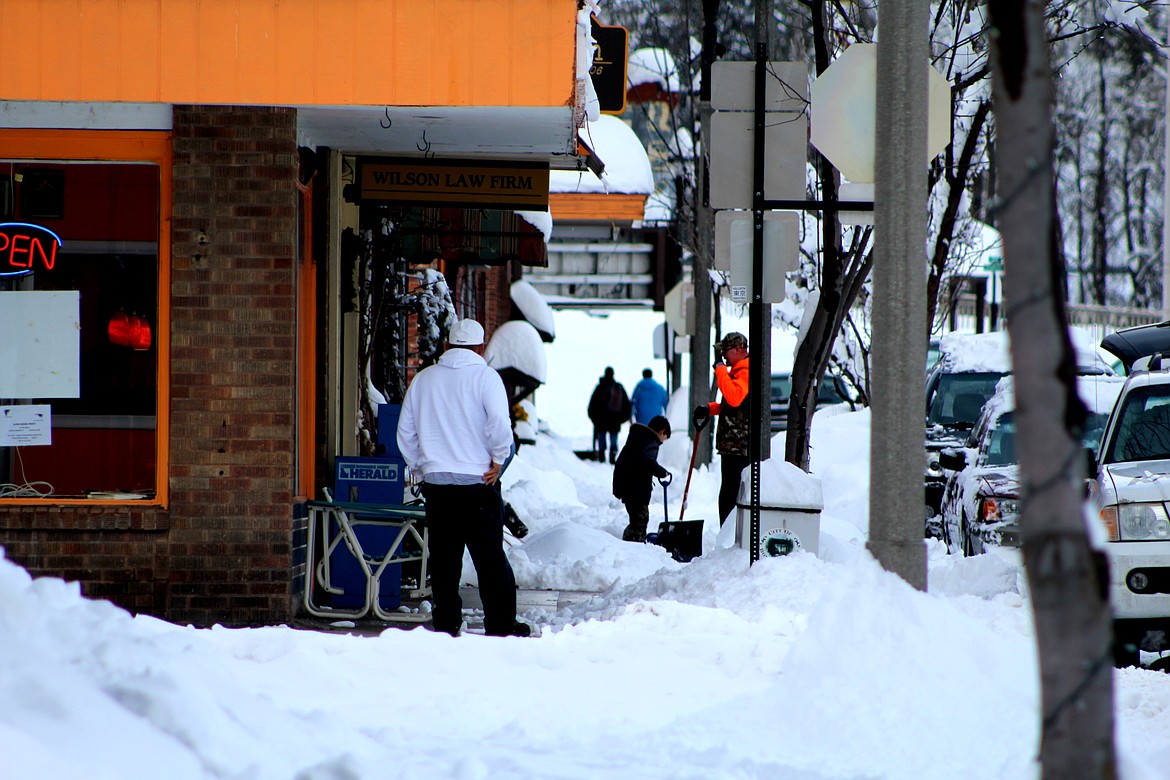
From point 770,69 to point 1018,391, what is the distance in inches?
240

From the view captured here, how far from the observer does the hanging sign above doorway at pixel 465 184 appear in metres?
9.02

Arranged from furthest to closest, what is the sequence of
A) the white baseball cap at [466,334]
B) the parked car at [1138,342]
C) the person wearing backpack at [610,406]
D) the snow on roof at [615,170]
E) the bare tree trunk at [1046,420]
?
the person wearing backpack at [610,406]
the snow on roof at [615,170]
the parked car at [1138,342]
the white baseball cap at [466,334]
the bare tree trunk at [1046,420]

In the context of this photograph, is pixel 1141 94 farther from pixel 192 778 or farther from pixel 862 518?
pixel 192 778

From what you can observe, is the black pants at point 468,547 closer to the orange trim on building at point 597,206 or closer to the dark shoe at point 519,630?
the dark shoe at point 519,630

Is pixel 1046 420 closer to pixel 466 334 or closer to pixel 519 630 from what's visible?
pixel 466 334

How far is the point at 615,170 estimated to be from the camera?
50.0 feet

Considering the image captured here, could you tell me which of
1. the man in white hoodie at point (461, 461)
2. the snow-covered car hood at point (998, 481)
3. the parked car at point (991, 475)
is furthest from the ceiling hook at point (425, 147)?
the snow-covered car hood at point (998, 481)

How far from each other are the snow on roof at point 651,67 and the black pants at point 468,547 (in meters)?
16.5

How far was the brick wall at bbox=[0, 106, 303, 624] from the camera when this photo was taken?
304 inches

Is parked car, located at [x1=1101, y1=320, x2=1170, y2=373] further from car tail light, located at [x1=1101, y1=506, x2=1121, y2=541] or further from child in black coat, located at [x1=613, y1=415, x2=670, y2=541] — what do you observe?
car tail light, located at [x1=1101, y1=506, x2=1121, y2=541]

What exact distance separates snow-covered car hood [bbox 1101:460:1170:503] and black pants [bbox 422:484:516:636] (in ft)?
10.7

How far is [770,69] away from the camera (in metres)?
8.65

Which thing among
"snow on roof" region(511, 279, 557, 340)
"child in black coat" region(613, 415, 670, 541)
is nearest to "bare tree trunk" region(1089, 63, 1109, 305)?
"snow on roof" region(511, 279, 557, 340)

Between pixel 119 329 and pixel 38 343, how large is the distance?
18.5 inches
